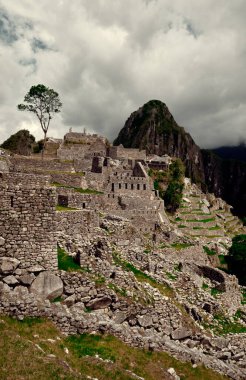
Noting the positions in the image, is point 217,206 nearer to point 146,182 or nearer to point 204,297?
point 146,182

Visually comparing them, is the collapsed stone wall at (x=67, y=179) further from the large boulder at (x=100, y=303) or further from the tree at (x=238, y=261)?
the large boulder at (x=100, y=303)

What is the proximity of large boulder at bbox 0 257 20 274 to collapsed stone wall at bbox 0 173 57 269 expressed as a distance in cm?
24

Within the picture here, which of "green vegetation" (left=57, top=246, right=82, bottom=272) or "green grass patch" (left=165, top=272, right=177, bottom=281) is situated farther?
"green grass patch" (left=165, top=272, right=177, bottom=281)

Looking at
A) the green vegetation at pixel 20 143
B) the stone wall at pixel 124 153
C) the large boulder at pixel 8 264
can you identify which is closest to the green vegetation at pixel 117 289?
the large boulder at pixel 8 264

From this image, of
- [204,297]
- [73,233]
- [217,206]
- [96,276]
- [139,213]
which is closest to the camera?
[96,276]

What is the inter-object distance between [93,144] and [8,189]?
5738 centimetres

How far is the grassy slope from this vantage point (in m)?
9.67

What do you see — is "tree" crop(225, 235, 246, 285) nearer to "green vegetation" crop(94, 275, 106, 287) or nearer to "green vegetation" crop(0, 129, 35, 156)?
"green vegetation" crop(94, 275, 106, 287)

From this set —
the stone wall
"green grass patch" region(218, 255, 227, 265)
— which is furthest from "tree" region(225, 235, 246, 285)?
the stone wall

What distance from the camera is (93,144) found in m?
A: 70.4

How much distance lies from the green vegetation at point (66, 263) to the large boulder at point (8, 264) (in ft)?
7.12

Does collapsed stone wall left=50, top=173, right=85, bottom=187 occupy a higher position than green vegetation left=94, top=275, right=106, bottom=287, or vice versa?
collapsed stone wall left=50, top=173, right=85, bottom=187

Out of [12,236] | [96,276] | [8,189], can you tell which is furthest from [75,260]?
[8,189]

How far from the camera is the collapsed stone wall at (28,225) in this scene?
1363 centimetres
